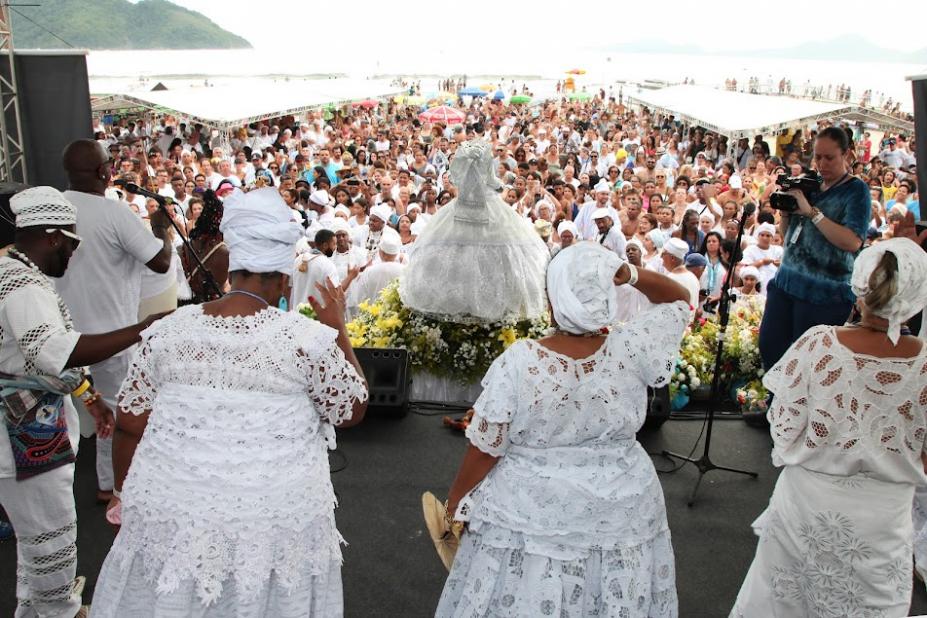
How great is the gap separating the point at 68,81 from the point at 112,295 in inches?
119

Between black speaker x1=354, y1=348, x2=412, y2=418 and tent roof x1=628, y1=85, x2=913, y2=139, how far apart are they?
11949mm

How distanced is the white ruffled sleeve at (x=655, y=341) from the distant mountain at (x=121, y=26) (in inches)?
2035

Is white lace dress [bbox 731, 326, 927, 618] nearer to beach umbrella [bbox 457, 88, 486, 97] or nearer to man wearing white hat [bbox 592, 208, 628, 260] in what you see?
man wearing white hat [bbox 592, 208, 628, 260]

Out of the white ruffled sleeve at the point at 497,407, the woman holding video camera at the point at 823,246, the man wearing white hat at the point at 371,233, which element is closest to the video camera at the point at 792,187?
the woman holding video camera at the point at 823,246

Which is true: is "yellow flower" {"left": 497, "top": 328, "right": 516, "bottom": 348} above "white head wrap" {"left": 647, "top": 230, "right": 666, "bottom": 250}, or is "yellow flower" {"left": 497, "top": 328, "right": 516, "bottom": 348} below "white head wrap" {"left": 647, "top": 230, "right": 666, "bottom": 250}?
below

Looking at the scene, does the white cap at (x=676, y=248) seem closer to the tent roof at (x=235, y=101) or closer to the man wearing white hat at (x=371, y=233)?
the man wearing white hat at (x=371, y=233)

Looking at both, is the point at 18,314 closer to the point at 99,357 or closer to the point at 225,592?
the point at 99,357

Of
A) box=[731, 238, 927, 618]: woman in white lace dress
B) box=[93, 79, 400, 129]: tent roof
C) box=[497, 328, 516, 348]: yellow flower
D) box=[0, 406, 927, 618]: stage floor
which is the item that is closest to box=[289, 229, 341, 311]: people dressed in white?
box=[497, 328, 516, 348]: yellow flower

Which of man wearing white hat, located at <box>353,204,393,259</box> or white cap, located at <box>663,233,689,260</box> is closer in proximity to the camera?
white cap, located at <box>663,233,689,260</box>

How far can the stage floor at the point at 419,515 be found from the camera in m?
3.40

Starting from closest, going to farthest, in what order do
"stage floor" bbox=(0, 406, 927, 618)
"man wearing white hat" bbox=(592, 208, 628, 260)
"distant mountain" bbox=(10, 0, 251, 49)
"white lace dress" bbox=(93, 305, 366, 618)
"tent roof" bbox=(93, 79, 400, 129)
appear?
"white lace dress" bbox=(93, 305, 366, 618), "stage floor" bbox=(0, 406, 927, 618), "man wearing white hat" bbox=(592, 208, 628, 260), "tent roof" bbox=(93, 79, 400, 129), "distant mountain" bbox=(10, 0, 251, 49)

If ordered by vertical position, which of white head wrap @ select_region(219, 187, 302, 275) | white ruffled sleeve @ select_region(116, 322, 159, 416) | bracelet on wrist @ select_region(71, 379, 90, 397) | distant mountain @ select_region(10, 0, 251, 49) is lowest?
bracelet on wrist @ select_region(71, 379, 90, 397)

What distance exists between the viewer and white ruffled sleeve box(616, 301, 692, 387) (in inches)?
94.6

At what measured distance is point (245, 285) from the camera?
2250 millimetres
